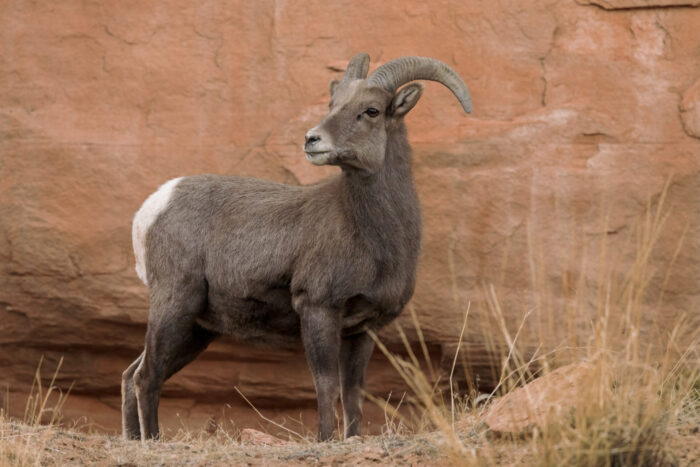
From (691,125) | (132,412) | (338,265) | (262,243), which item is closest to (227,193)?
(262,243)

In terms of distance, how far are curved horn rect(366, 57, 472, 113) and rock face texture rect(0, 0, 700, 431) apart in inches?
52.7

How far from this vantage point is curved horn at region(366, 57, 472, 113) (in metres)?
6.29

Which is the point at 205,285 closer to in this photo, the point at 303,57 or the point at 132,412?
the point at 132,412

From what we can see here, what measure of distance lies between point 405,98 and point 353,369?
1.82m

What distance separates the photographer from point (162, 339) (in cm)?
667

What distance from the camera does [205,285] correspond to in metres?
6.72

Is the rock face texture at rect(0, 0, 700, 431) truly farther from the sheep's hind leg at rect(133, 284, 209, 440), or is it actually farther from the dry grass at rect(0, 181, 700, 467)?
the dry grass at rect(0, 181, 700, 467)

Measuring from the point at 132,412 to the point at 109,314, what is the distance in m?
1.33

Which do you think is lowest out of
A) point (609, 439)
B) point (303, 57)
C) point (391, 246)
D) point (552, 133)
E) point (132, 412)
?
point (132, 412)

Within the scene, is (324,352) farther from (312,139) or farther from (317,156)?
(312,139)

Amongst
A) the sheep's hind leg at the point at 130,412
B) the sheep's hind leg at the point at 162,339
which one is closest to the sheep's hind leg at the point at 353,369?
the sheep's hind leg at the point at 162,339

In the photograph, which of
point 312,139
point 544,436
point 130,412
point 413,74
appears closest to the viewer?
point 544,436

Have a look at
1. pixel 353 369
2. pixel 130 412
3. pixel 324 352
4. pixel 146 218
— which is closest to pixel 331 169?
pixel 146 218

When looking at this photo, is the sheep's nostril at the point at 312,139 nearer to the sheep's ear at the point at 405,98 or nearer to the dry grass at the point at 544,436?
the sheep's ear at the point at 405,98
